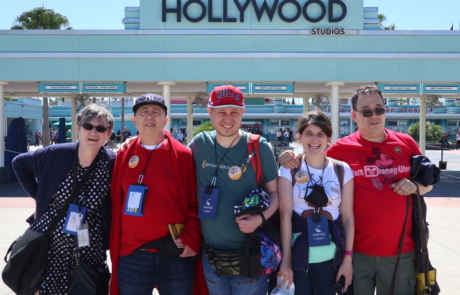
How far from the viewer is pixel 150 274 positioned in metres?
3.12

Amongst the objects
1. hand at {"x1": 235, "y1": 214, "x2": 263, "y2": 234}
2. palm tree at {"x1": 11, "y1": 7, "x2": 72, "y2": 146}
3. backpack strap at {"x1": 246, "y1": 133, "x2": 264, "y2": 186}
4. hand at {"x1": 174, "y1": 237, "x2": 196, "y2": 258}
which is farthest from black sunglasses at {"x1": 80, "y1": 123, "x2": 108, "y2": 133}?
palm tree at {"x1": 11, "y1": 7, "x2": 72, "y2": 146}

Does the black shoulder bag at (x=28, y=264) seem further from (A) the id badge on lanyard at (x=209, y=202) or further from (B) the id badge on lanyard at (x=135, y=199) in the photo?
(A) the id badge on lanyard at (x=209, y=202)

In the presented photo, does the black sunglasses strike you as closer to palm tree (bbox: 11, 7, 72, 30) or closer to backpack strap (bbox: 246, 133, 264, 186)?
backpack strap (bbox: 246, 133, 264, 186)

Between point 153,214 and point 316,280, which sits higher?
point 153,214

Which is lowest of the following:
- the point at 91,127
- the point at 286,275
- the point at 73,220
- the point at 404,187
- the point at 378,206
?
the point at 286,275

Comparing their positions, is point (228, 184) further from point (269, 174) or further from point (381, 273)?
point (381, 273)

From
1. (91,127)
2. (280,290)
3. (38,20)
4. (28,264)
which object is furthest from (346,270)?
→ (38,20)

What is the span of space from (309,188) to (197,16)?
39.5 feet

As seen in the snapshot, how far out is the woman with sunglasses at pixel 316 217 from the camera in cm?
302

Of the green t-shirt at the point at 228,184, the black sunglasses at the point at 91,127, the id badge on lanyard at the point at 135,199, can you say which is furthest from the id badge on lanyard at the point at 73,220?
the green t-shirt at the point at 228,184

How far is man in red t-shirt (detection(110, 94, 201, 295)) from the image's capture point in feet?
10.1

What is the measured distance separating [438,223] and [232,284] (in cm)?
664

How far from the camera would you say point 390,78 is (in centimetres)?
1359

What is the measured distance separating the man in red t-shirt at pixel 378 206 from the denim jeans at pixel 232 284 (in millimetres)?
765
